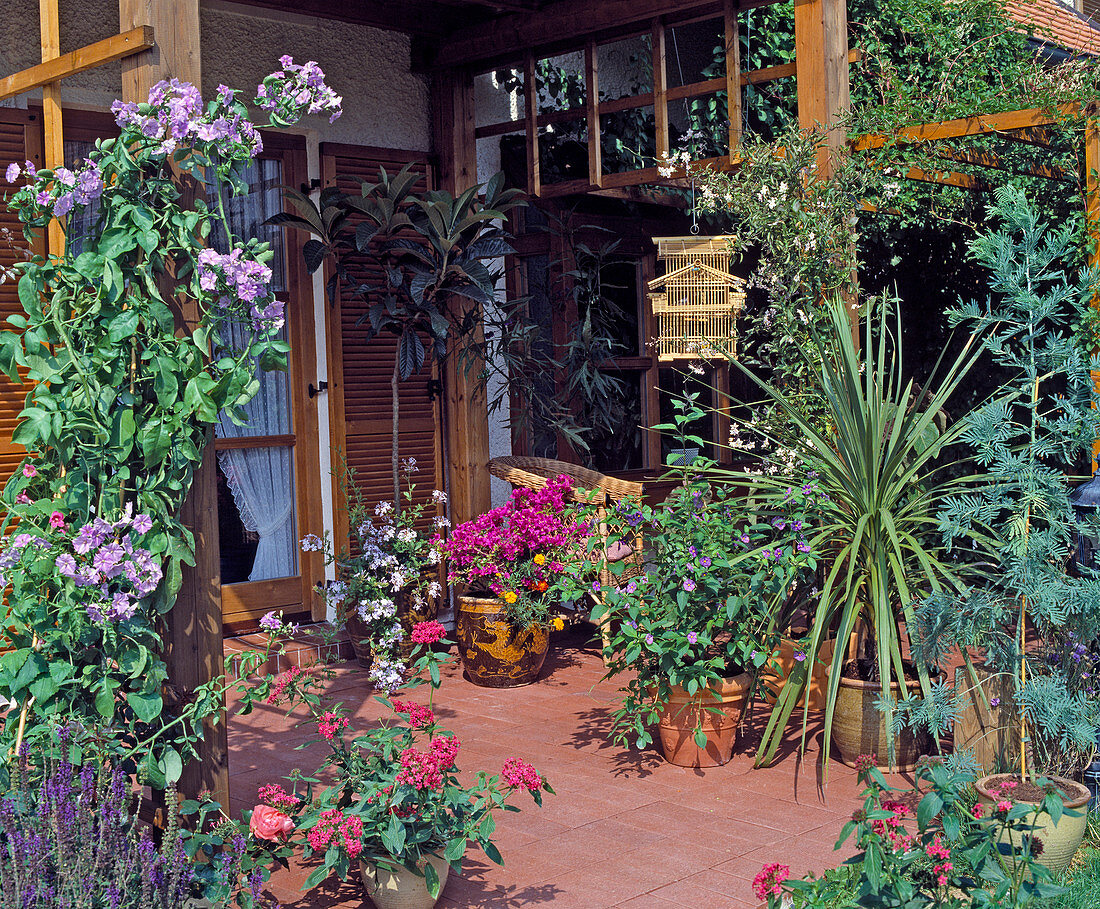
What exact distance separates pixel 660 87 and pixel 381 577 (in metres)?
2.42

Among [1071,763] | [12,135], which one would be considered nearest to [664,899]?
[1071,763]

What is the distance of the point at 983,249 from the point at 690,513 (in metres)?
1.26

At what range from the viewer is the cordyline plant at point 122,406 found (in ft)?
7.97

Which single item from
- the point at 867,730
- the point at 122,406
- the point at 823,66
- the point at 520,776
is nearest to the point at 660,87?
the point at 823,66

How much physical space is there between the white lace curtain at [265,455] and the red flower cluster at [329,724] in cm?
248

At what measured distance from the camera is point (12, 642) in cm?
252

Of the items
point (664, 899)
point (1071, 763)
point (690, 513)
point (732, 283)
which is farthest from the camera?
point (732, 283)

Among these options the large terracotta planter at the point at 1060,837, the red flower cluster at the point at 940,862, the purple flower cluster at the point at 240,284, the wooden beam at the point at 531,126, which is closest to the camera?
the red flower cluster at the point at 940,862

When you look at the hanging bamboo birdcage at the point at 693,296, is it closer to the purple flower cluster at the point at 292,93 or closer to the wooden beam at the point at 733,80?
the wooden beam at the point at 733,80

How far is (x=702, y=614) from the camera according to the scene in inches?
147

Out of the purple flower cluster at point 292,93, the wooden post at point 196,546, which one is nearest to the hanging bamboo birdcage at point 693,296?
the purple flower cluster at point 292,93

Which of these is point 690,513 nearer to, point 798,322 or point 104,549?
point 798,322

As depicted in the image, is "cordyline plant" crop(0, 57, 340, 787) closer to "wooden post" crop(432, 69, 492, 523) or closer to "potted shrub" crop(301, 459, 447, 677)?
"potted shrub" crop(301, 459, 447, 677)

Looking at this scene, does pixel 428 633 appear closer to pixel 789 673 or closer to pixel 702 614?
pixel 702 614
